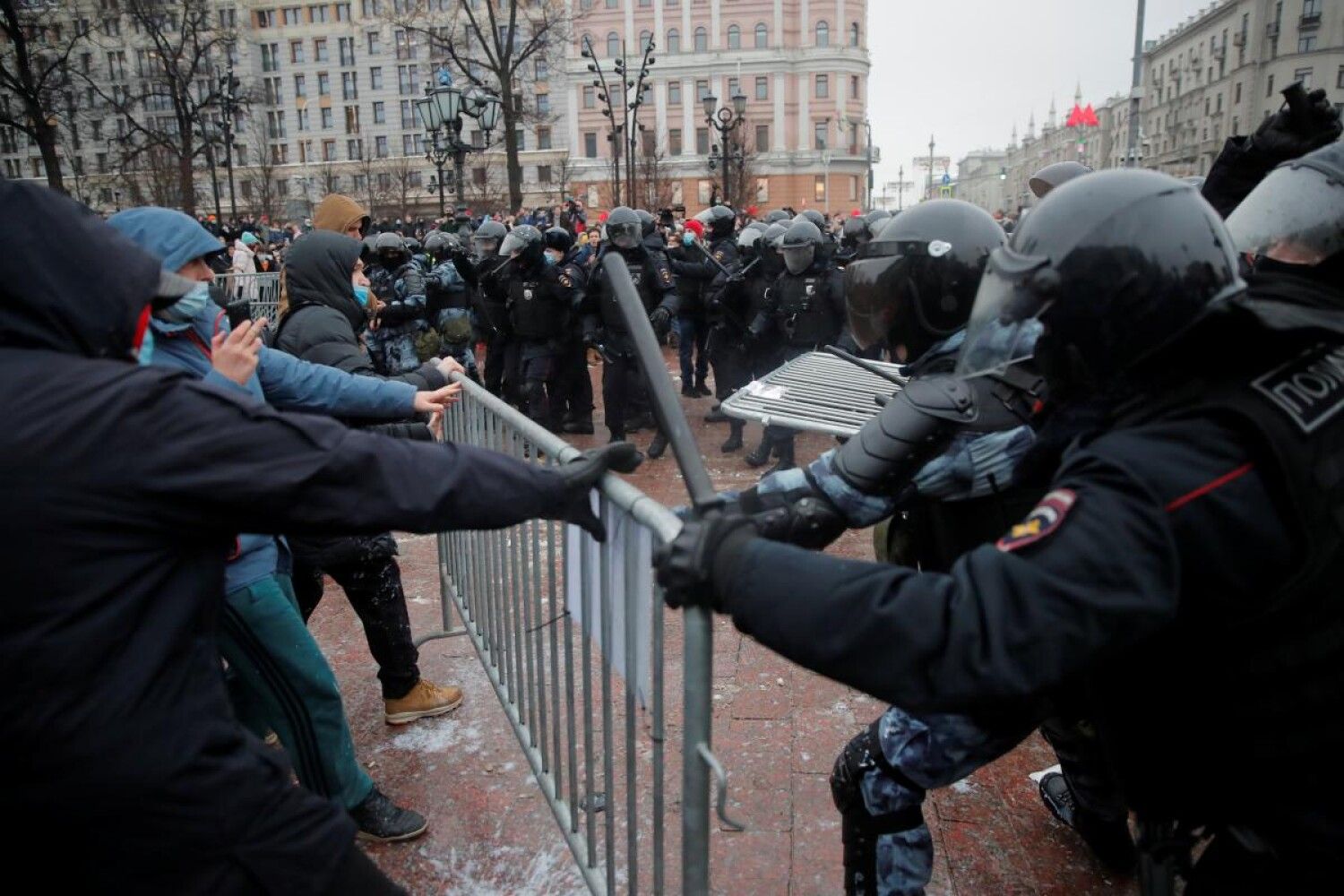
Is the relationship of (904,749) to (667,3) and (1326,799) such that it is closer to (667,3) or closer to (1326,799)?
(1326,799)

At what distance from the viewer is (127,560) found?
135 cm

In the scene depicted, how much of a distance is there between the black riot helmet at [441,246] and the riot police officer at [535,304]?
5.68 ft

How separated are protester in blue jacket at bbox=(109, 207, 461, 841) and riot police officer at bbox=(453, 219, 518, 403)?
6721mm

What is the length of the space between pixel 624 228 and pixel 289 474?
7.35m

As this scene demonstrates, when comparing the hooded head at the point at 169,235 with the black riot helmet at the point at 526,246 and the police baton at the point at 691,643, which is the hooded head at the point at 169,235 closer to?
the police baton at the point at 691,643

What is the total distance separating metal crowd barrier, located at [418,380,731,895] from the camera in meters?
1.75

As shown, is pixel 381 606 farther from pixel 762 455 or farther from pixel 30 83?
pixel 30 83

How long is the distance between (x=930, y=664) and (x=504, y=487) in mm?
821

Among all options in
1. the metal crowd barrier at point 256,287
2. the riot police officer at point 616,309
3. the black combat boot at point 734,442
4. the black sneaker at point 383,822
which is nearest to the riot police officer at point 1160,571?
the black sneaker at point 383,822

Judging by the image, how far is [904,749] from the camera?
210 centimetres

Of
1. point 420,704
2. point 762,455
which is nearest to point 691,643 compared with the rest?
point 420,704

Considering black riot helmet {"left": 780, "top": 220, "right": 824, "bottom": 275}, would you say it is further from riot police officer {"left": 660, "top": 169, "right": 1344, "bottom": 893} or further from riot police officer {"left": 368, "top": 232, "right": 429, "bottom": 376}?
riot police officer {"left": 660, "top": 169, "right": 1344, "bottom": 893}

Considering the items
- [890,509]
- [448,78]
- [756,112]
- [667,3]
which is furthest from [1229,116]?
[890,509]

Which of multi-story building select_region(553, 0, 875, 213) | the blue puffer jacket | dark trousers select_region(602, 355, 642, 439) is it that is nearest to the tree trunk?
dark trousers select_region(602, 355, 642, 439)
